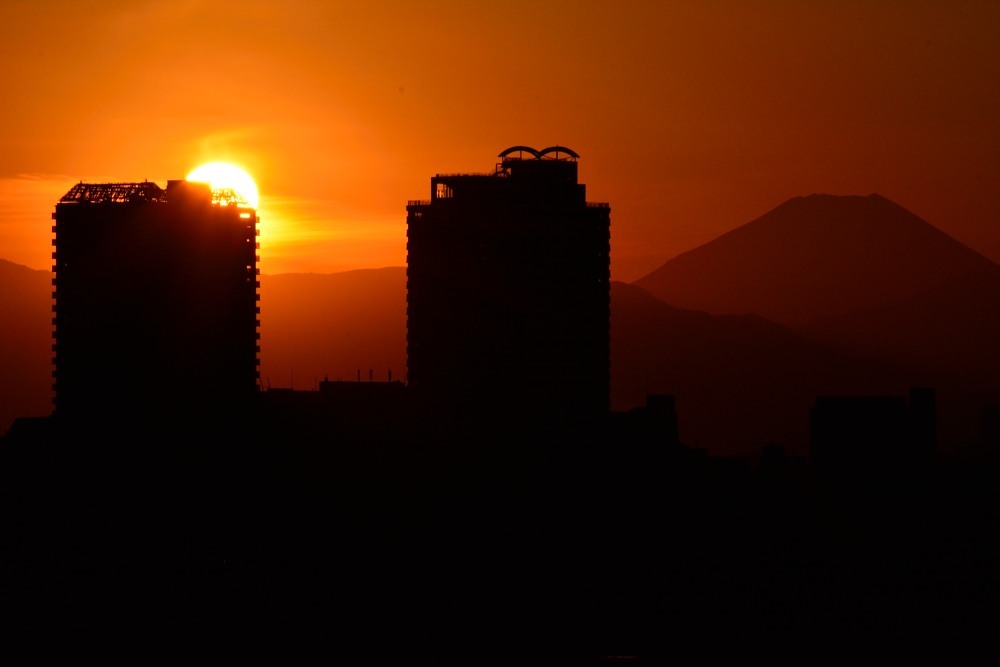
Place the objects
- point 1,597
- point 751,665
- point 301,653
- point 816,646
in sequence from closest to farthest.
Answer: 1. point 301,653
2. point 751,665
3. point 816,646
4. point 1,597

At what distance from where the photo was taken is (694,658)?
169 m

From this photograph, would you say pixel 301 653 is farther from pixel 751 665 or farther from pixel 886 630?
pixel 886 630

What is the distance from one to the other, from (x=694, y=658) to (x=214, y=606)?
59.5m

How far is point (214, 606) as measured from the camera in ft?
638

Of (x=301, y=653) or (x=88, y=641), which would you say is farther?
(x=88, y=641)

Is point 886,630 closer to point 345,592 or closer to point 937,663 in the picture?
point 937,663

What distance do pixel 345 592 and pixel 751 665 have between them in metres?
58.0

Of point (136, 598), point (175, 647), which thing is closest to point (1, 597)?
point (136, 598)

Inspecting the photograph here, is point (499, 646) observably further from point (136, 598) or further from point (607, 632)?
point (136, 598)

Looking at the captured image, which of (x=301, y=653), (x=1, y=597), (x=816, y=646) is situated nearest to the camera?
(x=301, y=653)

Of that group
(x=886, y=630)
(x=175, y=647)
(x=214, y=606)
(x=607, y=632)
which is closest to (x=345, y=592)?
(x=214, y=606)

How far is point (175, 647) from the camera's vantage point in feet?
502

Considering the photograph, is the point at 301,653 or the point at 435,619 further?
the point at 435,619

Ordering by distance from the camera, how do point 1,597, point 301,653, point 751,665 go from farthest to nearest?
1. point 1,597
2. point 751,665
3. point 301,653
